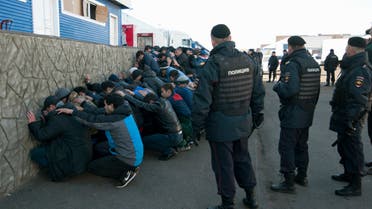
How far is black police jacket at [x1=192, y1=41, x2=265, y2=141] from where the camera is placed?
122 inches

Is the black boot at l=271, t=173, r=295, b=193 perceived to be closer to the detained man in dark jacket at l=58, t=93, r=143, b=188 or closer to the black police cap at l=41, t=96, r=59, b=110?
the detained man in dark jacket at l=58, t=93, r=143, b=188

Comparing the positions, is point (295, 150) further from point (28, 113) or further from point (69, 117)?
point (28, 113)

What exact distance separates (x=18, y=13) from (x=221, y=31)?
712 centimetres

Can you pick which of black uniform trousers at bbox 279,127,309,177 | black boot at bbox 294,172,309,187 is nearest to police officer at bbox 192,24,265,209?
black uniform trousers at bbox 279,127,309,177

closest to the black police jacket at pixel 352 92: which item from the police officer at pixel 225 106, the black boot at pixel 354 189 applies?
the black boot at pixel 354 189

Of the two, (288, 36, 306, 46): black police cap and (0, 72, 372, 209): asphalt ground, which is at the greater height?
(288, 36, 306, 46): black police cap

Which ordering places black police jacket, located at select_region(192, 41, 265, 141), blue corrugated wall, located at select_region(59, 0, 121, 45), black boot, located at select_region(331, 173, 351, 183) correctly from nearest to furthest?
black police jacket, located at select_region(192, 41, 265, 141), black boot, located at select_region(331, 173, 351, 183), blue corrugated wall, located at select_region(59, 0, 121, 45)

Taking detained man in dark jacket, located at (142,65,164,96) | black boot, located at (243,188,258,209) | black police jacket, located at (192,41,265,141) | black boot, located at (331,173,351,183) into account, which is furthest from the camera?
detained man in dark jacket, located at (142,65,164,96)

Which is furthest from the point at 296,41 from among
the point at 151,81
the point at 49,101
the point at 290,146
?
the point at 151,81

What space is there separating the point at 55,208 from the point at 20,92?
1642mm

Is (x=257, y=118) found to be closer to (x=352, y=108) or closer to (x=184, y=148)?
(x=352, y=108)

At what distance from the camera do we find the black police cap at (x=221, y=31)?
10.7 ft

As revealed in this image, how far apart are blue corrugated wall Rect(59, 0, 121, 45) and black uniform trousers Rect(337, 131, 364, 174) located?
29.2 ft

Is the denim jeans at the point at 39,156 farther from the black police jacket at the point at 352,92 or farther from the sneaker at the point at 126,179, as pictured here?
the black police jacket at the point at 352,92
